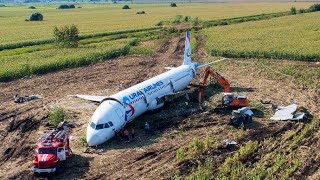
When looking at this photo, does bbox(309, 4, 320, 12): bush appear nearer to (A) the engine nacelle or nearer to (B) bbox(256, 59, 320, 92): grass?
(B) bbox(256, 59, 320, 92): grass

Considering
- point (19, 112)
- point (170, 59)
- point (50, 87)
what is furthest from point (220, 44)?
point (19, 112)

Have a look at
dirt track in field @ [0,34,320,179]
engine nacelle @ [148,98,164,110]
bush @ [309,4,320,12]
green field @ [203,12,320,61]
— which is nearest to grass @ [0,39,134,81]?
dirt track in field @ [0,34,320,179]

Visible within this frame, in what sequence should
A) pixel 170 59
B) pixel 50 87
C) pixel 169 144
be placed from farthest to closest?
pixel 170 59 → pixel 50 87 → pixel 169 144

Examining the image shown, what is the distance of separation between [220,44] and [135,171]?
54.9 metres

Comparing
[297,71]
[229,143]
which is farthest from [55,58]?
[229,143]

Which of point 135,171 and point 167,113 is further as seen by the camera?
point 167,113

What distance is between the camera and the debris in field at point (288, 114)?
1501 inches

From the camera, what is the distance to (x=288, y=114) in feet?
128

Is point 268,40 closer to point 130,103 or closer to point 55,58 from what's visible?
point 55,58

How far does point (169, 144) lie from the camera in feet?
110

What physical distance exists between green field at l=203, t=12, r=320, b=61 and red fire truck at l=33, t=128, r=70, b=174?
1814 inches

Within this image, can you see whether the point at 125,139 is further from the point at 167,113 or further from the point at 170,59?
the point at 170,59

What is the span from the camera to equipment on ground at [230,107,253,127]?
37.0m

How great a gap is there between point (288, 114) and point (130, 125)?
1509 cm
